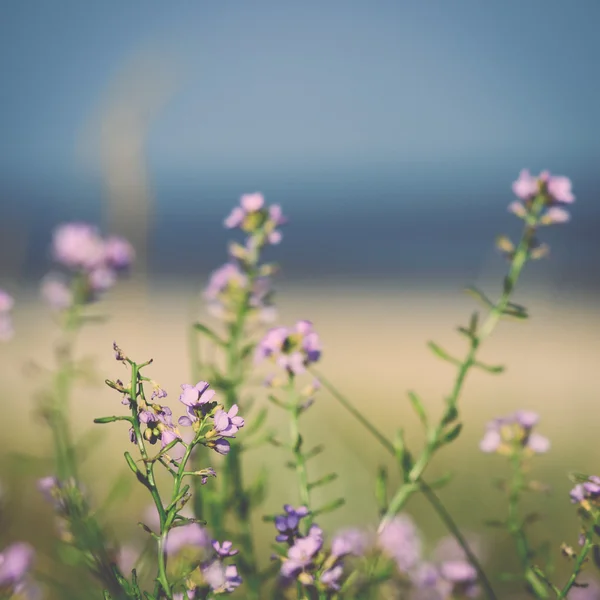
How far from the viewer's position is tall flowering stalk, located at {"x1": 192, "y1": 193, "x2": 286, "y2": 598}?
1110 mm

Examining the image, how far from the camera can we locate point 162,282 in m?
12.1

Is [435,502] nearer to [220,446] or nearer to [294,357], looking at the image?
[294,357]

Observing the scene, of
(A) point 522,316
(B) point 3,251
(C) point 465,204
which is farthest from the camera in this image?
(C) point 465,204

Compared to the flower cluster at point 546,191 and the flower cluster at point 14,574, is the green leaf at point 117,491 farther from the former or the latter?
the flower cluster at point 546,191

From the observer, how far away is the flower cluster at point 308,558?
76 cm

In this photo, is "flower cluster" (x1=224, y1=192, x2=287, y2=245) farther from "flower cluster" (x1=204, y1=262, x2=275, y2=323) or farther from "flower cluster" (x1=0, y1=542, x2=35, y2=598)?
"flower cluster" (x1=0, y1=542, x2=35, y2=598)

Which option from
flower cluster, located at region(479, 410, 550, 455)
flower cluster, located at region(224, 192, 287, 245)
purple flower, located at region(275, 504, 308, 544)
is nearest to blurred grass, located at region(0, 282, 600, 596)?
flower cluster, located at region(224, 192, 287, 245)

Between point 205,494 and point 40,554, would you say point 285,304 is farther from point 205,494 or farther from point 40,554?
point 205,494

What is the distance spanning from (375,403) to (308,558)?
2.88 m

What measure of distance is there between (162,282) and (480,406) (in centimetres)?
931

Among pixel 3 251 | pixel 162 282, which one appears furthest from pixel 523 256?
pixel 162 282

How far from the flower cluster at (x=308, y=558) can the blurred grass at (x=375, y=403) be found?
48 centimetres

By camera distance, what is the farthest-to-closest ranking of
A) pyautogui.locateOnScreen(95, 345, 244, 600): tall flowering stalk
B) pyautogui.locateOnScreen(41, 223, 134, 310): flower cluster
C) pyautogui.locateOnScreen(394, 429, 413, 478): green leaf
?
pyautogui.locateOnScreen(41, 223, 134, 310): flower cluster, pyautogui.locateOnScreen(394, 429, 413, 478): green leaf, pyautogui.locateOnScreen(95, 345, 244, 600): tall flowering stalk

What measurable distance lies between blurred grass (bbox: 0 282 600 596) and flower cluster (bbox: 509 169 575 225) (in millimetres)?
755
